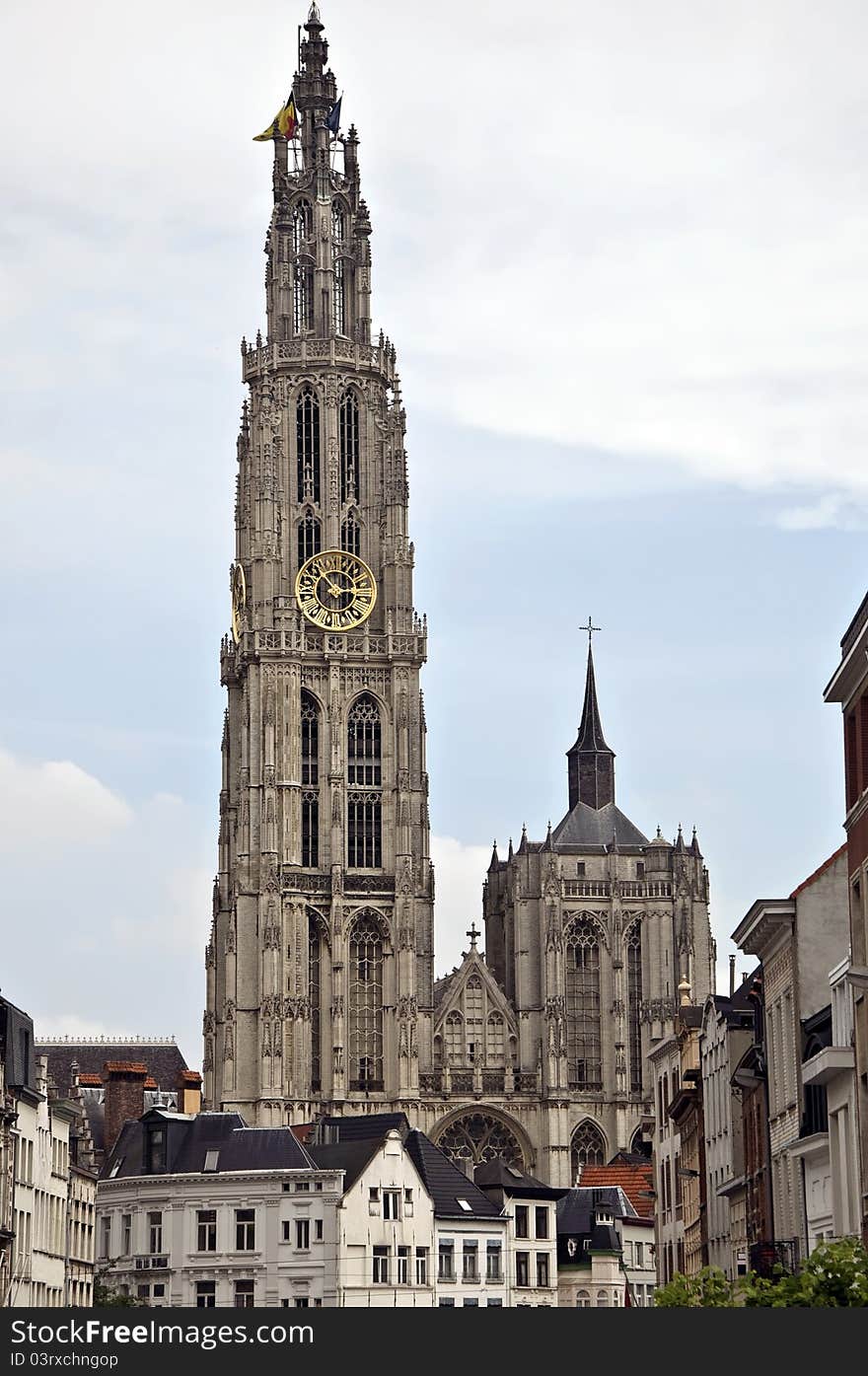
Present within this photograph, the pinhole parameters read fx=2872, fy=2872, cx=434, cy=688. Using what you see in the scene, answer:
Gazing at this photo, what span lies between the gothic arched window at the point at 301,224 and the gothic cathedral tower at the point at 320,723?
4.2 inches

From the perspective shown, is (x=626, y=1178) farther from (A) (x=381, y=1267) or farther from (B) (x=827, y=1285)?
(B) (x=827, y=1285)

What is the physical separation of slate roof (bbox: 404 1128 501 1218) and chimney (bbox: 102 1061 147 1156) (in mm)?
13829

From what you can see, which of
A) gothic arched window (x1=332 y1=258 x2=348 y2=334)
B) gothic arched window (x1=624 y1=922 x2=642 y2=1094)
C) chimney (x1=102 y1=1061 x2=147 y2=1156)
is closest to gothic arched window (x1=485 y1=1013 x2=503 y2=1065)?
gothic arched window (x1=624 y1=922 x2=642 y2=1094)

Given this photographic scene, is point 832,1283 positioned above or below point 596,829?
below

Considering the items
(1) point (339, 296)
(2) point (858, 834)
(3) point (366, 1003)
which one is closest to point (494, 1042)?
(3) point (366, 1003)

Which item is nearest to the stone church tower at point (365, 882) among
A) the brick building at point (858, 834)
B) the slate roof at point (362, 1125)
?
the slate roof at point (362, 1125)

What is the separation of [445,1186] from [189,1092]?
115 feet

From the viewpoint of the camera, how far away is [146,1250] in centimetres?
9638

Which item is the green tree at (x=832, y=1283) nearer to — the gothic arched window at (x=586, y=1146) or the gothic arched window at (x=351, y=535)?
the gothic arched window at (x=586, y=1146)

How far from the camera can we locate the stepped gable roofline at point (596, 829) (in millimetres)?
151250

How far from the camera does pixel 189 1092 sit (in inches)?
5389

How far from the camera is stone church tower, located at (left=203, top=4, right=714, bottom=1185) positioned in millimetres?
139375

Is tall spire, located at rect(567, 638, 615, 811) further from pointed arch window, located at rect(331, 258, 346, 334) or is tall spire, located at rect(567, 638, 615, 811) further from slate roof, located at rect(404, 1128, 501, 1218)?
slate roof, located at rect(404, 1128, 501, 1218)

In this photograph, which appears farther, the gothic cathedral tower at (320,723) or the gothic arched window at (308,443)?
the gothic arched window at (308,443)
